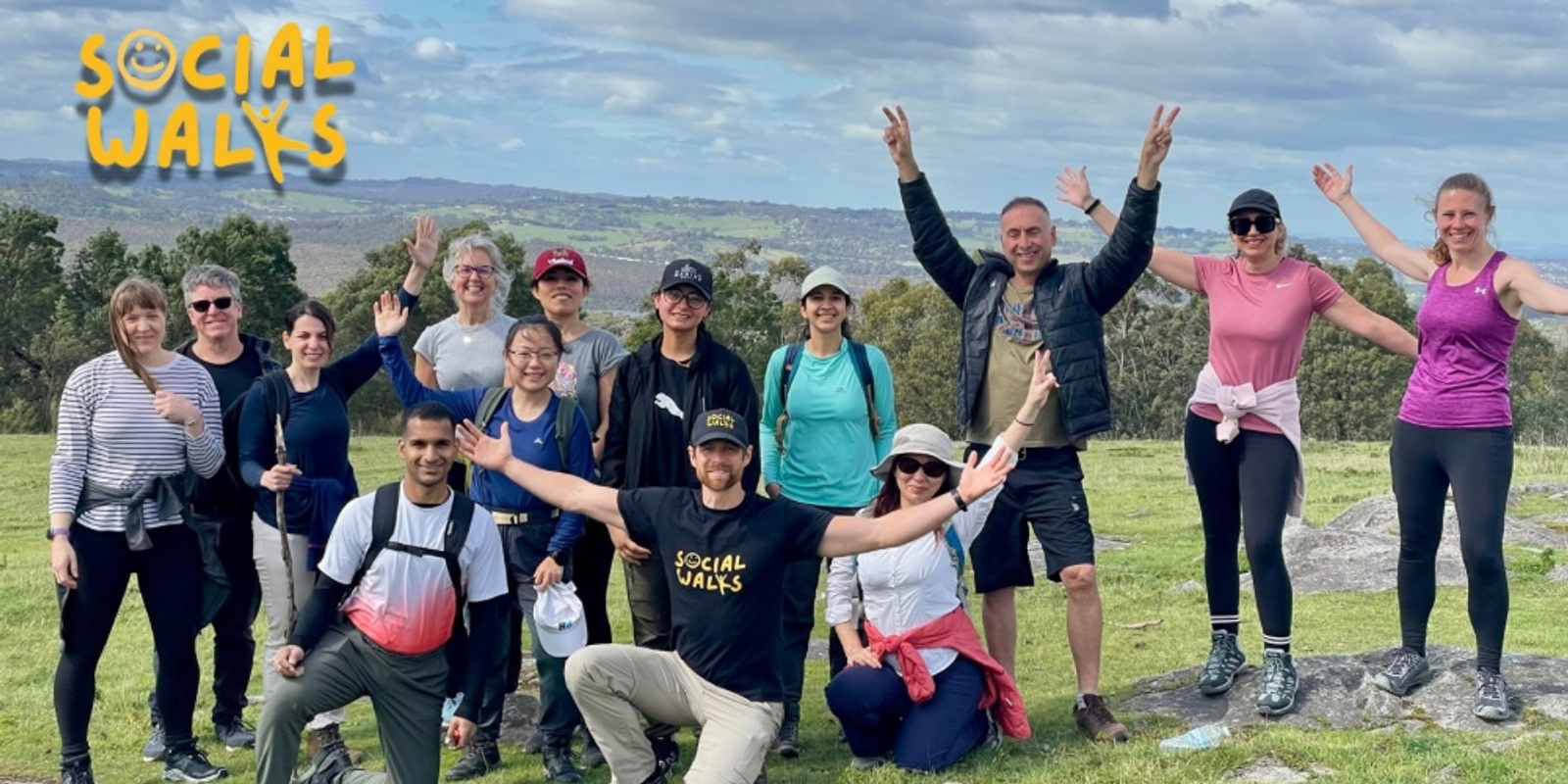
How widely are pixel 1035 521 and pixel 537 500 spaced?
291 cm

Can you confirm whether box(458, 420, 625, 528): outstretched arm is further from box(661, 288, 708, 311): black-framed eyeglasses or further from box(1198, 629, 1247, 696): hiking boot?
box(1198, 629, 1247, 696): hiking boot

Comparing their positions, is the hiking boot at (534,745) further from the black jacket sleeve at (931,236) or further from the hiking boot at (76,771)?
the black jacket sleeve at (931,236)

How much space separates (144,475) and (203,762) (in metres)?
1.80

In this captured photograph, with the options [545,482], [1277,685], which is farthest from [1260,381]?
[545,482]

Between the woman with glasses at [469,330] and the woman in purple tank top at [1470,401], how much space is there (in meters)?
5.38

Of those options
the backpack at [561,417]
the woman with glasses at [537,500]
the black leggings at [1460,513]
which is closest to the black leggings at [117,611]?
the woman with glasses at [537,500]

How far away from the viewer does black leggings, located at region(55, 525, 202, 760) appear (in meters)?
8.04

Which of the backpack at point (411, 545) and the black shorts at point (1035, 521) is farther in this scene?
the black shorts at point (1035, 521)

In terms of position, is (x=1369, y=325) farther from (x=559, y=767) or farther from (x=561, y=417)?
(x=559, y=767)

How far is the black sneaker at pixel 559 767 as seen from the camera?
817 centimetres

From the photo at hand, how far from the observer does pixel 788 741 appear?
8664 mm

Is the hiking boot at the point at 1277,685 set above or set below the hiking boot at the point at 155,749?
above

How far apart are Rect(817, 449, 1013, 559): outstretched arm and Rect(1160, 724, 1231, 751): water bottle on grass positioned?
1.84 metres

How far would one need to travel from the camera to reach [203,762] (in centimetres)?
858
